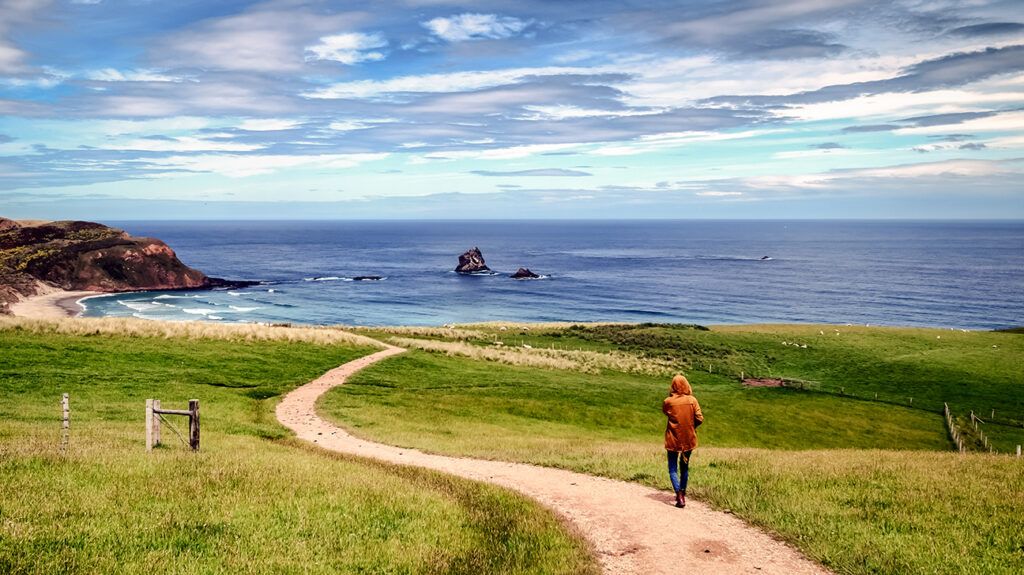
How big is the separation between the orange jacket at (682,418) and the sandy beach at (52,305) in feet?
351

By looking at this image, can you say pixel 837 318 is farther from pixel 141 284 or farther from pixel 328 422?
pixel 141 284

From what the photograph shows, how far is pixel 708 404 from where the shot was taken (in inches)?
1730

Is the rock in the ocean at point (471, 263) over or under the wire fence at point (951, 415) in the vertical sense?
over

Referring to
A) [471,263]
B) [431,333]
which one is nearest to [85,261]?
[471,263]

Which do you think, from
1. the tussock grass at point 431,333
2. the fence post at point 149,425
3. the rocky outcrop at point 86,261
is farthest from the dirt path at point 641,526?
the rocky outcrop at point 86,261

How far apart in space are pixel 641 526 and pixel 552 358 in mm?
46702

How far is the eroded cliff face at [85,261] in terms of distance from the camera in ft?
436

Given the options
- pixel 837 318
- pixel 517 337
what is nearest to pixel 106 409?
pixel 517 337

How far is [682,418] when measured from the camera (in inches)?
592

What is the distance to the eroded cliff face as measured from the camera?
133 m

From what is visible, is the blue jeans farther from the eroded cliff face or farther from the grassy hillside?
the eroded cliff face

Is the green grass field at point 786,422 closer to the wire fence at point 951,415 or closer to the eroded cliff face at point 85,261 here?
the wire fence at point 951,415

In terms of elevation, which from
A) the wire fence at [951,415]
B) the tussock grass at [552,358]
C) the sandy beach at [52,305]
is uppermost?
Result: the tussock grass at [552,358]

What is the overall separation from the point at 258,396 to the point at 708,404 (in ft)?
94.7
